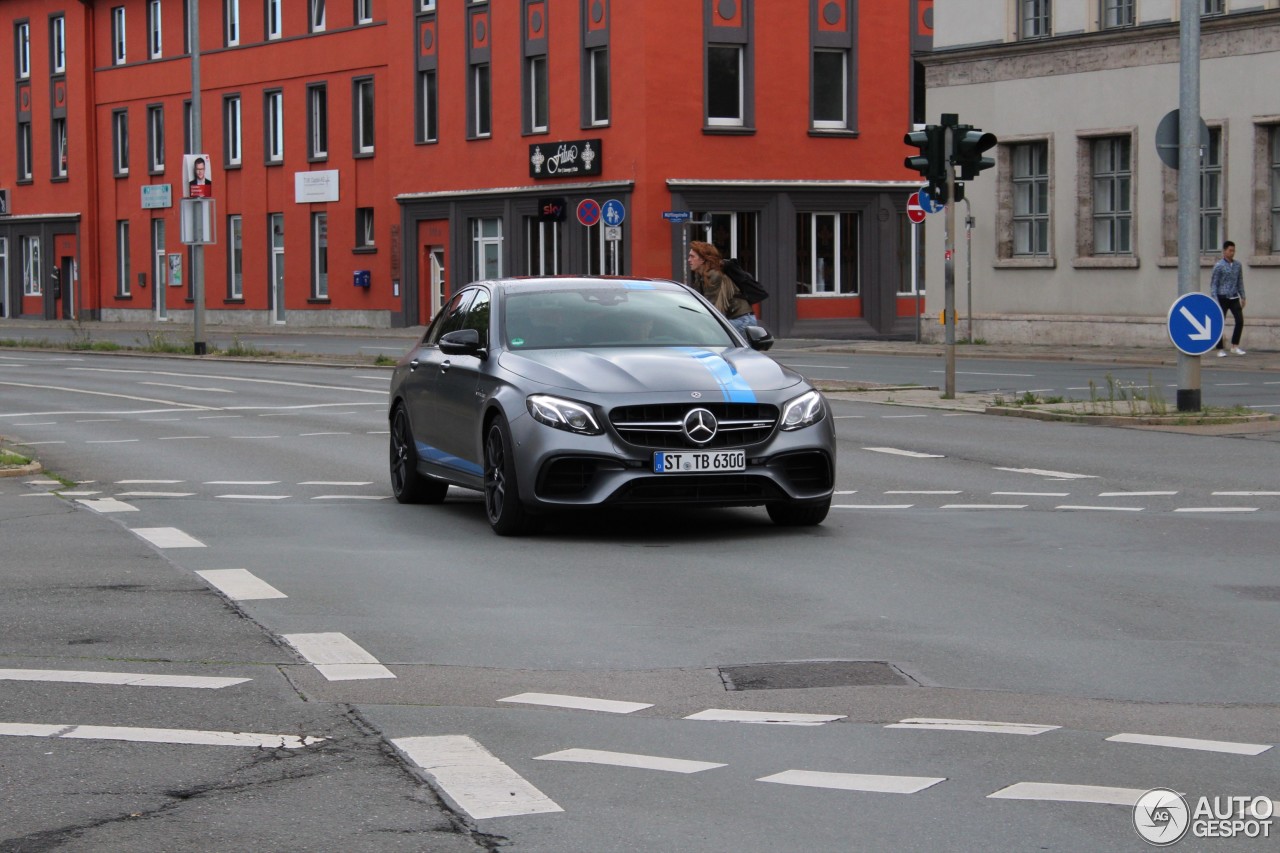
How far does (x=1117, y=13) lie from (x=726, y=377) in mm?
29208

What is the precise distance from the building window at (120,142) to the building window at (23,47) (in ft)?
20.1

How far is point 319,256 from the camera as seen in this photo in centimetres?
6094

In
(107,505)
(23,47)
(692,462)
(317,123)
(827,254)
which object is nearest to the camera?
(692,462)

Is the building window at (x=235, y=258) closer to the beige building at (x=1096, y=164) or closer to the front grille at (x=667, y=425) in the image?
the beige building at (x=1096, y=164)

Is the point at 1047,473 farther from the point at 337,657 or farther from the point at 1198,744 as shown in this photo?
the point at 1198,744

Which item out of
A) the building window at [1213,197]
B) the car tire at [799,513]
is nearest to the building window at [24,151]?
the building window at [1213,197]

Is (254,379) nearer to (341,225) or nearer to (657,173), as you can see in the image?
(657,173)

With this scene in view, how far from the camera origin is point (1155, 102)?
38.0 metres

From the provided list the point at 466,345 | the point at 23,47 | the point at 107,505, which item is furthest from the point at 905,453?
the point at 23,47

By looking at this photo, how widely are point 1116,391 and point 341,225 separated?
38065 mm

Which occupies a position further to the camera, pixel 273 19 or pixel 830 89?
pixel 273 19

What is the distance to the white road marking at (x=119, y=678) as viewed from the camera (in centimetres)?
728

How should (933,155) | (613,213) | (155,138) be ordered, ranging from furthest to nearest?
1. (155,138)
2. (613,213)
3. (933,155)

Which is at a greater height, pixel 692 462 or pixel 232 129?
pixel 232 129
